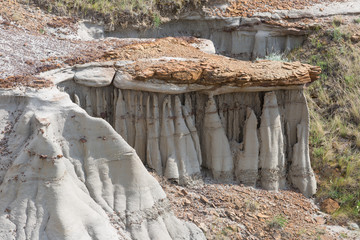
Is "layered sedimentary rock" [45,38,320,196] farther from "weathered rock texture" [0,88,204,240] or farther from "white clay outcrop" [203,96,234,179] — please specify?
"weathered rock texture" [0,88,204,240]

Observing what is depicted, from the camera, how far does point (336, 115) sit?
1077cm

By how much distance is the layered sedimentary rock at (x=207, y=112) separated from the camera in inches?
294

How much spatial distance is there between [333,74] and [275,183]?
4644 millimetres

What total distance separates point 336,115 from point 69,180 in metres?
7.31

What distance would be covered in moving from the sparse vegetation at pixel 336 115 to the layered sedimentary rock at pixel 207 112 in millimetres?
807

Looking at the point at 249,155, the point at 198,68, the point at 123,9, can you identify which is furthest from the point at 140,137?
the point at 123,9

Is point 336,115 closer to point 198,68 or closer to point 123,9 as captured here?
point 198,68

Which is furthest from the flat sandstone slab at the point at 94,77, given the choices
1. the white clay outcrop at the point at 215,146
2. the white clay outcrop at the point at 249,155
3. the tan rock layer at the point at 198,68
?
the white clay outcrop at the point at 249,155

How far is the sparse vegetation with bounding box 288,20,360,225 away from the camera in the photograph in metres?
9.52

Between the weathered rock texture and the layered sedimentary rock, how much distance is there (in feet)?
2.80

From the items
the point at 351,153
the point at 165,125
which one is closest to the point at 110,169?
the point at 165,125

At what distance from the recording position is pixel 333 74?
11.9 metres

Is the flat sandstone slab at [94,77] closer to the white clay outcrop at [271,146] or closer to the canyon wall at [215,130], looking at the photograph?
the canyon wall at [215,130]

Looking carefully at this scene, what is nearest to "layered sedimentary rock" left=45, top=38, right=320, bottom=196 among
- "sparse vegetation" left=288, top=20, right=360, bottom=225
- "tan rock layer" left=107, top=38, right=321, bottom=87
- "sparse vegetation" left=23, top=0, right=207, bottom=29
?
"tan rock layer" left=107, top=38, right=321, bottom=87
